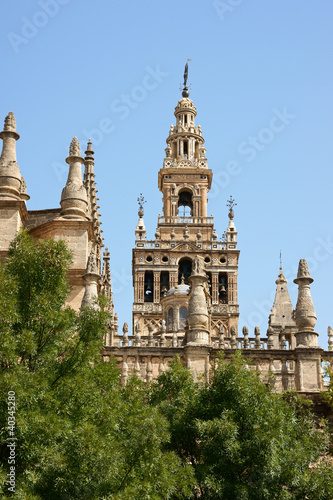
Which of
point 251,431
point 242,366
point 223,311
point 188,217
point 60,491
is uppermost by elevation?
point 188,217

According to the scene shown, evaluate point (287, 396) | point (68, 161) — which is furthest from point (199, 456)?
point (68, 161)

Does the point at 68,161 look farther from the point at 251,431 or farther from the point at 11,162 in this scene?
the point at 251,431

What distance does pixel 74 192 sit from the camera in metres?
29.5

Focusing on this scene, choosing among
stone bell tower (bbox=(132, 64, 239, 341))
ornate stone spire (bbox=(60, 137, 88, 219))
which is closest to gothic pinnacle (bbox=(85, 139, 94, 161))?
ornate stone spire (bbox=(60, 137, 88, 219))

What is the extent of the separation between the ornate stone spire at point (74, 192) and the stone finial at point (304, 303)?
717cm

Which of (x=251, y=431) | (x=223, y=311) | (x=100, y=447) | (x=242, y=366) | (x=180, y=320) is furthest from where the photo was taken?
(x=223, y=311)

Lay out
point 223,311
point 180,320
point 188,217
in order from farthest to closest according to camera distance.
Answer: point 188,217 < point 223,311 < point 180,320

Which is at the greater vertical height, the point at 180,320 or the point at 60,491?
the point at 180,320

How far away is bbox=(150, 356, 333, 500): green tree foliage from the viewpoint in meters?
20.7

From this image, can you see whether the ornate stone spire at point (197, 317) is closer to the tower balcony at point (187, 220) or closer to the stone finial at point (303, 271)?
the stone finial at point (303, 271)

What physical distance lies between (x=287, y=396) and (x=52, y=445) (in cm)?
713

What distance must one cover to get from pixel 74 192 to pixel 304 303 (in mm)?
8071

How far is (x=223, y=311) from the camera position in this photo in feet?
270

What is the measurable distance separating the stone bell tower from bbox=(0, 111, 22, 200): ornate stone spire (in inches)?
1868
